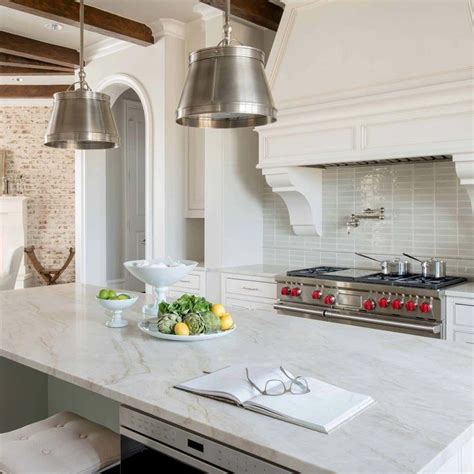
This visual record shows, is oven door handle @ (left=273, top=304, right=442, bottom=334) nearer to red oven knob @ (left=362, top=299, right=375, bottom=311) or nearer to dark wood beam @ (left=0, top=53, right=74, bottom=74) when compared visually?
red oven knob @ (left=362, top=299, right=375, bottom=311)

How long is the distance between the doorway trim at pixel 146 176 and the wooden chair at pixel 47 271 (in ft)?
9.88

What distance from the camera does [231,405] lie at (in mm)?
1530

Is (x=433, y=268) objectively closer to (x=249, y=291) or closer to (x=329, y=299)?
(x=329, y=299)

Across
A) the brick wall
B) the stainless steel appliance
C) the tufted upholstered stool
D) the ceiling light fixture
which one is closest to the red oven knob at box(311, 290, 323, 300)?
the tufted upholstered stool

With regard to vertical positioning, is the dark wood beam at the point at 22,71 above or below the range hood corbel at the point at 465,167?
above

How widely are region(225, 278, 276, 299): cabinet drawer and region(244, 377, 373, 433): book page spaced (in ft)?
9.31

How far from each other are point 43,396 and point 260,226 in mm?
2803

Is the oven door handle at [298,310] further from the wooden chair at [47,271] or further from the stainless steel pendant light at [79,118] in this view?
the wooden chair at [47,271]

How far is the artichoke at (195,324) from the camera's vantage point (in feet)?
7.30

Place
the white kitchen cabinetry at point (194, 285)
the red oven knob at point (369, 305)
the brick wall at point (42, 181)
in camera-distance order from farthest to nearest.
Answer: the brick wall at point (42, 181) → the white kitchen cabinetry at point (194, 285) → the red oven knob at point (369, 305)

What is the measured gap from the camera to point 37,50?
5.87 metres

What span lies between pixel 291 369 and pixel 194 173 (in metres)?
3.83

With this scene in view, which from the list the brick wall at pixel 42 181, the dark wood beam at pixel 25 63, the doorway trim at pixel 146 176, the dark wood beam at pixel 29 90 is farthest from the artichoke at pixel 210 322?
the brick wall at pixel 42 181

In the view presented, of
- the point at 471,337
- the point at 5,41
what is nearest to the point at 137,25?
the point at 5,41
